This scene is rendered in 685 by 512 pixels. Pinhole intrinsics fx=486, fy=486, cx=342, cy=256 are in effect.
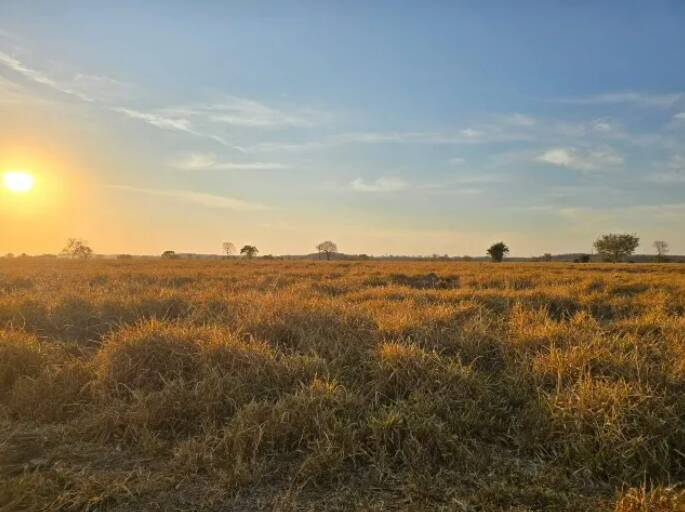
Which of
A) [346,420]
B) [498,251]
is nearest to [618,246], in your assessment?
[498,251]

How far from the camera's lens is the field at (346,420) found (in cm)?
333

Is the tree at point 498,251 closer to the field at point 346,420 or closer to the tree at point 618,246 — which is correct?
the tree at point 618,246

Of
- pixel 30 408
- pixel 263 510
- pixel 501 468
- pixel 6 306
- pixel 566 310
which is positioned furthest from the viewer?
pixel 566 310

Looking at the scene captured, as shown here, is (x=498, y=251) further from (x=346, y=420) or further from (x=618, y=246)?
(x=346, y=420)

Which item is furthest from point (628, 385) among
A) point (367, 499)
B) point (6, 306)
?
point (6, 306)

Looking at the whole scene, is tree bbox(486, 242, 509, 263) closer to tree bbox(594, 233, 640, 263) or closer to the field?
tree bbox(594, 233, 640, 263)

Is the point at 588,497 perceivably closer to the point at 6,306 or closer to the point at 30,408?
the point at 30,408

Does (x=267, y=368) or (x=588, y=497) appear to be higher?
(x=267, y=368)

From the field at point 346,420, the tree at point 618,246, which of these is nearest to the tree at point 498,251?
the tree at point 618,246

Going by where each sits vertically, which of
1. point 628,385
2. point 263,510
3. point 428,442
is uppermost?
point 628,385

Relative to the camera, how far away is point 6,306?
8.41 metres

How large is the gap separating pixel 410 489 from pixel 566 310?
23.4ft

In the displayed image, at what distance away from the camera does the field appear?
10.9 feet

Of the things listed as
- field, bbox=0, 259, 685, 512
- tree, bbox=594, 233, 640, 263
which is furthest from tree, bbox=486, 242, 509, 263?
field, bbox=0, 259, 685, 512
